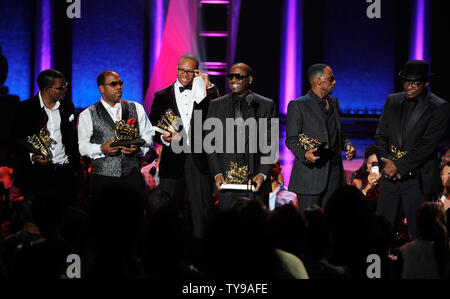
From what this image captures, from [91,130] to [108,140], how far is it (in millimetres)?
182

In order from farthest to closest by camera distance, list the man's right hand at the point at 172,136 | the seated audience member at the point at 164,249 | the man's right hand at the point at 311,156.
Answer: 1. the man's right hand at the point at 172,136
2. the man's right hand at the point at 311,156
3. the seated audience member at the point at 164,249

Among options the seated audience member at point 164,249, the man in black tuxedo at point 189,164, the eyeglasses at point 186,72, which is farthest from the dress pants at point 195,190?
the seated audience member at point 164,249

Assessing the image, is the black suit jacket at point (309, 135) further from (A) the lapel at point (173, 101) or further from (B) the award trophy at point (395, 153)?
(A) the lapel at point (173, 101)

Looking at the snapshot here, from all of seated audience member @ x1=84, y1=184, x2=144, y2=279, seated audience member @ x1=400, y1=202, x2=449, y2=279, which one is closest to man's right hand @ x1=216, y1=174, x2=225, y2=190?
seated audience member @ x1=400, y1=202, x2=449, y2=279

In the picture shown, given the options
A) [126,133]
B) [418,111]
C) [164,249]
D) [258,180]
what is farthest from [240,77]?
[164,249]

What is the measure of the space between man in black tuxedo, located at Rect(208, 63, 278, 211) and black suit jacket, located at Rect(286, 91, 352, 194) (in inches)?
6.9

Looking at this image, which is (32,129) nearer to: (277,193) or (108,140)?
(108,140)

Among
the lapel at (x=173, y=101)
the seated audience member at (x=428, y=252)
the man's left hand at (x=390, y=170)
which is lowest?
the seated audience member at (x=428, y=252)

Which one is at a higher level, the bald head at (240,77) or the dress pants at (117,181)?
the bald head at (240,77)

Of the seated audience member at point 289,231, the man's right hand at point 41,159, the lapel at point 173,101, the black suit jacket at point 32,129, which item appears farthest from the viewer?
the lapel at point 173,101

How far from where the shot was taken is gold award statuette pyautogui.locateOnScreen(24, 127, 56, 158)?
541cm

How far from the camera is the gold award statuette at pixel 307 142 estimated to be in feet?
17.3

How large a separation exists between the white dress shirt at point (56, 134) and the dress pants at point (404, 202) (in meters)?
2.94

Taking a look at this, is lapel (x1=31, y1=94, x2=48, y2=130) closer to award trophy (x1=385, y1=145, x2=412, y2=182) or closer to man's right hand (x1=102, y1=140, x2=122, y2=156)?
man's right hand (x1=102, y1=140, x2=122, y2=156)
